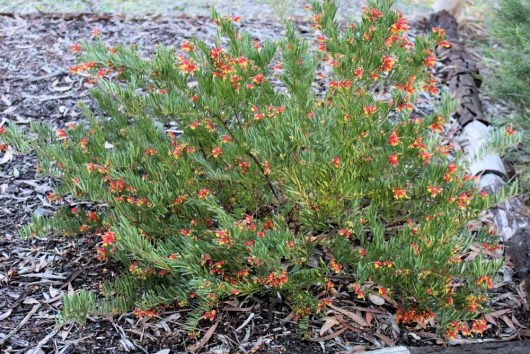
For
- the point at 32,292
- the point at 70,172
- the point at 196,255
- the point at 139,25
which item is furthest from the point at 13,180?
the point at 139,25

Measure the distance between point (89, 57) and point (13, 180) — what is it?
1727 mm

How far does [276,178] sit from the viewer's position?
2654mm

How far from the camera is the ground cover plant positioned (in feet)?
7.95

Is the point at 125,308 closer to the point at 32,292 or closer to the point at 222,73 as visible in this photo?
the point at 32,292

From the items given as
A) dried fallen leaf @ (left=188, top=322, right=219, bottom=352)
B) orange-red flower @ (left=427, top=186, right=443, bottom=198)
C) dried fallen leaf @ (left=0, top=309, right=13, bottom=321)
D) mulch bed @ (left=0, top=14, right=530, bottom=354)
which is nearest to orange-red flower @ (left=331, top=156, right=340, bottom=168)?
orange-red flower @ (left=427, top=186, right=443, bottom=198)

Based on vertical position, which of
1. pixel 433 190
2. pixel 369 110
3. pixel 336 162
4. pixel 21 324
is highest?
pixel 369 110

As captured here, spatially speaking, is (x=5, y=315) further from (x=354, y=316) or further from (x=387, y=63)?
(x=387, y=63)

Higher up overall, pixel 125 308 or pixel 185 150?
pixel 185 150

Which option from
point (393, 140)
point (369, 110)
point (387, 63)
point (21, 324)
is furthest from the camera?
point (21, 324)

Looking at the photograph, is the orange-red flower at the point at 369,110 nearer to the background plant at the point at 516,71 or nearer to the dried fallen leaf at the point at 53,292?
the dried fallen leaf at the point at 53,292

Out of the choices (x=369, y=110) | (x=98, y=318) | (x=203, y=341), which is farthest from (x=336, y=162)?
(x=98, y=318)

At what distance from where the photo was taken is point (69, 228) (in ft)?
9.49

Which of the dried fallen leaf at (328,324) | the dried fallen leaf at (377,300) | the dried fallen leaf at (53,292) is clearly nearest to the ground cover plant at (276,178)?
the dried fallen leaf at (328,324)

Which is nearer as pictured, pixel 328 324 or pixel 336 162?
pixel 336 162
